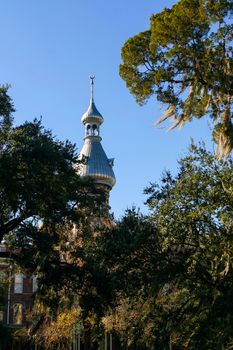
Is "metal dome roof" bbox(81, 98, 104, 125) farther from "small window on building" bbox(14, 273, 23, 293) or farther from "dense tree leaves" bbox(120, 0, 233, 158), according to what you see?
"dense tree leaves" bbox(120, 0, 233, 158)

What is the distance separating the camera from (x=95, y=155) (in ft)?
245

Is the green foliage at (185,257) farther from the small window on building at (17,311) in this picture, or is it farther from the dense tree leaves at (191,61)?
the small window on building at (17,311)

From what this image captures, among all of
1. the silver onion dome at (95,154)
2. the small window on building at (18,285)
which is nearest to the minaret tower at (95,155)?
the silver onion dome at (95,154)

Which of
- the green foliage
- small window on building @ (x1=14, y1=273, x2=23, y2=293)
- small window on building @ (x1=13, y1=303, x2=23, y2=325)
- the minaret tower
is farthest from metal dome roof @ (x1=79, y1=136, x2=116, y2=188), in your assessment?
the green foliage

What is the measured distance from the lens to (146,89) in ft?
64.5

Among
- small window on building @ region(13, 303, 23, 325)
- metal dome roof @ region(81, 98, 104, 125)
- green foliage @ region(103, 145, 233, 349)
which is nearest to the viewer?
green foliage @ region(103, 145, 233, 349)

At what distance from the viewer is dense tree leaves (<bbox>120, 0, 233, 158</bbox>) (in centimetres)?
1764

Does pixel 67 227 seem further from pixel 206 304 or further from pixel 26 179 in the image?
pixel 206 304

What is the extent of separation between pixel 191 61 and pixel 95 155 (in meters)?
56.8

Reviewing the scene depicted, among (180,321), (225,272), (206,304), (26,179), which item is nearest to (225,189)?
(225,272)

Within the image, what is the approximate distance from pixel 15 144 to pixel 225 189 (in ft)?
31.1

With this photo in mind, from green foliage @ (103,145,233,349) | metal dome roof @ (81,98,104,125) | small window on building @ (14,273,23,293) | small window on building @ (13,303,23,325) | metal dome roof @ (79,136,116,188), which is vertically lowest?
green foliage @ (103,145,233,349)

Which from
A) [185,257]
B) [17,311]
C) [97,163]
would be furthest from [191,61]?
[97,163]

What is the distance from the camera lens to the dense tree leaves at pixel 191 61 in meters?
17.6
